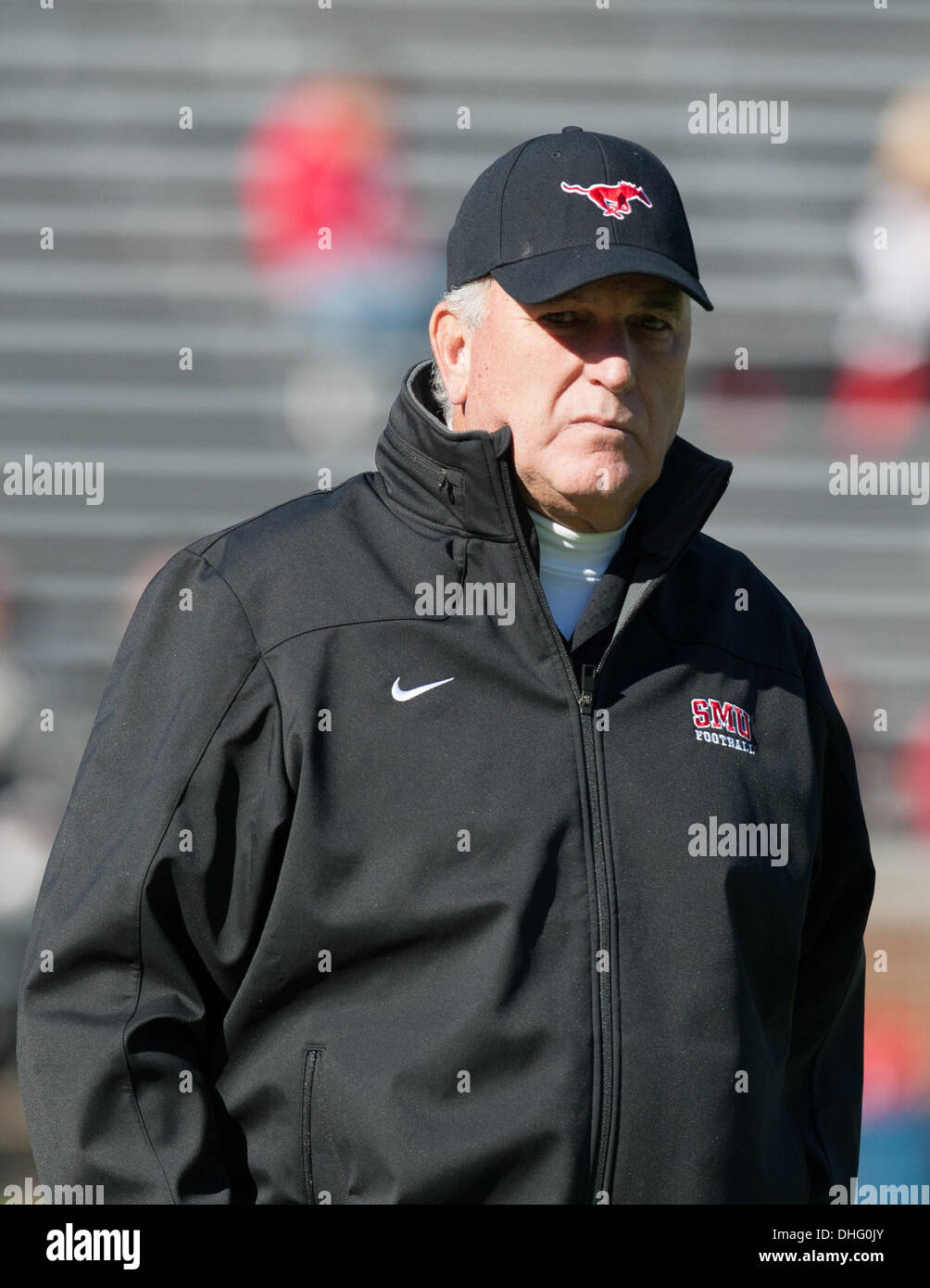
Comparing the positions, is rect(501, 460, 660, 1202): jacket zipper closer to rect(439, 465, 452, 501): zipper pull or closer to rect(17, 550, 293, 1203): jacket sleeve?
rect(439, 465, 452, 501): zipper pull

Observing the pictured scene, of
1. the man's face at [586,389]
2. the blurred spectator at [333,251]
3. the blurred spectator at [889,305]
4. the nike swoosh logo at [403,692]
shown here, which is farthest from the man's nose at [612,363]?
the blurred spectator at [889,305]

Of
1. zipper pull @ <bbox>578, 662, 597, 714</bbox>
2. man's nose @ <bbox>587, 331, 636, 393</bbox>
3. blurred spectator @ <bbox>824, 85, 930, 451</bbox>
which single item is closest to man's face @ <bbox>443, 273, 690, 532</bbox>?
man's nose @ <bbox>587, 331, 636, 393</bbox>

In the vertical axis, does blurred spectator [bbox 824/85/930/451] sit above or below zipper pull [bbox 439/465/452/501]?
above

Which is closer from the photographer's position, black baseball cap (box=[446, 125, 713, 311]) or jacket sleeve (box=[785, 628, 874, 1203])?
black baseball cap (box=[446, 125, 713, 311])

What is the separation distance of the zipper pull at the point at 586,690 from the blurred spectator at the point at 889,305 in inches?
118

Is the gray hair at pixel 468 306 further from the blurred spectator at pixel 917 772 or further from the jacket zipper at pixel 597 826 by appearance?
the blurred spectator at pixel 917 772

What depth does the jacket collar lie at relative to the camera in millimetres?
2162

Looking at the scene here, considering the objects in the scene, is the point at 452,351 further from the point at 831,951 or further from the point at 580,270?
the point at 831,951

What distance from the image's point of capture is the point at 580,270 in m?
2.14

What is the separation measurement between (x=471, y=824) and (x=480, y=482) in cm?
47

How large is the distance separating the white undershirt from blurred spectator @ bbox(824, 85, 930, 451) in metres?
2.83

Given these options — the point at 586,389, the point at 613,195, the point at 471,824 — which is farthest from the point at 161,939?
the point at 613,195
